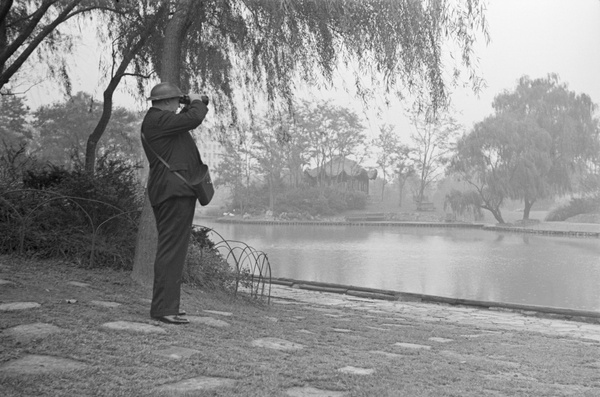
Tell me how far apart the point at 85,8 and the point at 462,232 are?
2562cm

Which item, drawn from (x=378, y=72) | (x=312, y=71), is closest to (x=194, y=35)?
Answer: (x=312, y=71)

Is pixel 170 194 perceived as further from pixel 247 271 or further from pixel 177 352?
pixel 247 271

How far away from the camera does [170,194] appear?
3426 millimetres

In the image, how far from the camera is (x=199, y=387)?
7.25ft

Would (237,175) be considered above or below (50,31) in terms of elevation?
below

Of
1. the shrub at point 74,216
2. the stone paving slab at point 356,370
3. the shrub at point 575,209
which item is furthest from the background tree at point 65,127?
the shrub at point 575,209

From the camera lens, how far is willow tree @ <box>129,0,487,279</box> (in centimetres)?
482

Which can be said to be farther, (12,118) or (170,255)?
(12,118)

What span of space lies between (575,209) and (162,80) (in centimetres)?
3042

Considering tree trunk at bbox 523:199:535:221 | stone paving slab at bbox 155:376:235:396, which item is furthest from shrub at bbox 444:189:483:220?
stone paving slab at bbox 155:376:235:396

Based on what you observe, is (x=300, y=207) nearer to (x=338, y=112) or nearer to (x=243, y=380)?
(x=338, y=112)

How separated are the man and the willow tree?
156 centimetres

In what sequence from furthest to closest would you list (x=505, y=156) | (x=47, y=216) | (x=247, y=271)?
(x=505, y=156) < (x=247, y=271) < (x=47, y=216)

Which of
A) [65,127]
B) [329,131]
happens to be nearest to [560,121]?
[329,131]
